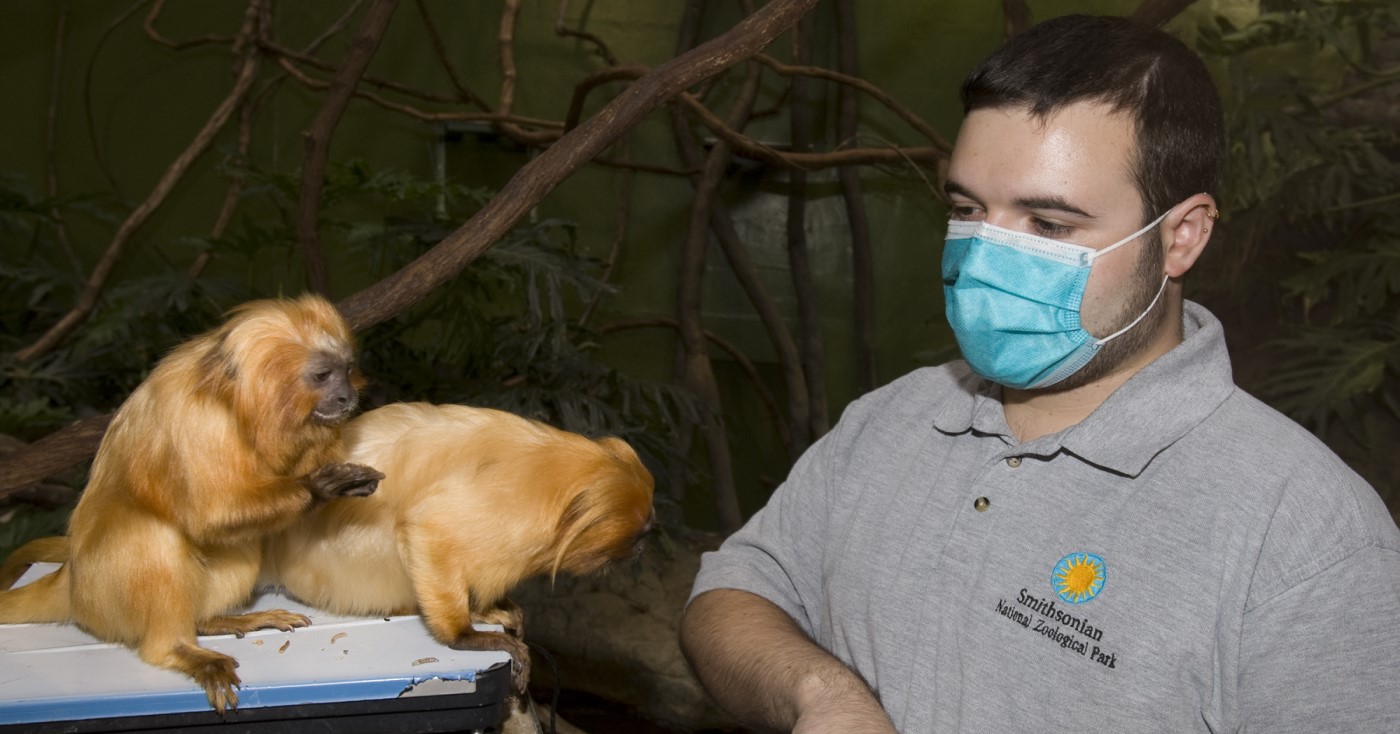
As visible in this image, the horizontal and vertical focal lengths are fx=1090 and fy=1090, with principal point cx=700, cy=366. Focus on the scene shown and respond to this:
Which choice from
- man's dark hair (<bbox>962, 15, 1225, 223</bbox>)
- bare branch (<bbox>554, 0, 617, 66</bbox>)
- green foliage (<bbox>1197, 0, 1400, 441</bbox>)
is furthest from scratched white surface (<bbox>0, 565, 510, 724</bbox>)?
green foliage (<bbox>1197, 0, 1400, 441</bbox>)

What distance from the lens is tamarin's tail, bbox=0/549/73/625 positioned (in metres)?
1.62

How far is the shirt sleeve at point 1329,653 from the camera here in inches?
47.1

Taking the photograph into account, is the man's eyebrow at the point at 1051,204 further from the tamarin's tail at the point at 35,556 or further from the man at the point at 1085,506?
the tamarin's tail at the point at 35,556

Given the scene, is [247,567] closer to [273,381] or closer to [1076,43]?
[273,381]

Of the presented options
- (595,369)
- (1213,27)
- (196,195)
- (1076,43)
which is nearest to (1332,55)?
(1213,27)

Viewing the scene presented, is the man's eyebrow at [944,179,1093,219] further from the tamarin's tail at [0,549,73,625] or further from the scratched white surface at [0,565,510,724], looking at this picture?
the tamarin's tail at [0,549,73,625]

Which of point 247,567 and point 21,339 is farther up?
point 247,567

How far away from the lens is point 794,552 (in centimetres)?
189

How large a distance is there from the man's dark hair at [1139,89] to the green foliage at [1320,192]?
3304 mm

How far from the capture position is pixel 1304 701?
4.02 ft

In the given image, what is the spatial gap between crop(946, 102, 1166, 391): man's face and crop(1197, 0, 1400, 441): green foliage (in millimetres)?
3292

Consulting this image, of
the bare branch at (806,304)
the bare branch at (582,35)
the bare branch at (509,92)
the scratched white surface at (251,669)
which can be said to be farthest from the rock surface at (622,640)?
the scratched white surface at (251,669)

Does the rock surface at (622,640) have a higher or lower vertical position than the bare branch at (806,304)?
lower

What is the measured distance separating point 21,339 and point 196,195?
1.27m
